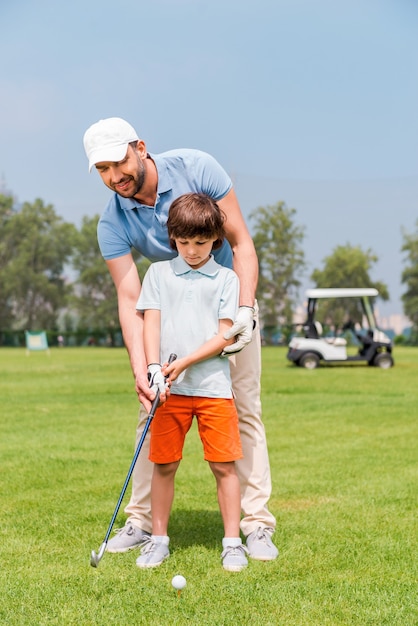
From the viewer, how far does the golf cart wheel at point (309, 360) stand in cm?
1700

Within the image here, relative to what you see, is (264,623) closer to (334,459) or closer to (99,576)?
(99,576)

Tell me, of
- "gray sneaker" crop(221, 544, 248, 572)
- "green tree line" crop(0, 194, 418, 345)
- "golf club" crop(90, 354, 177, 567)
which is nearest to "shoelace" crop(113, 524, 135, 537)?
"golf club" crop(90, 354, 177, 567)

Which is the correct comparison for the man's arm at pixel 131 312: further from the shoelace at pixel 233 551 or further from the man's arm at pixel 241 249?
the shoelace at pixel 233 551

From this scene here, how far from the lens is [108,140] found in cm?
285

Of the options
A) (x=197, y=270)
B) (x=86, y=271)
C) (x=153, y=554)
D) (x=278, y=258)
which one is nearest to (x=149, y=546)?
(x=153, y=554)

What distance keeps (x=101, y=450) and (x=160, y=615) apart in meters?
3.39

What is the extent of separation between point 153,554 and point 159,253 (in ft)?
3.62

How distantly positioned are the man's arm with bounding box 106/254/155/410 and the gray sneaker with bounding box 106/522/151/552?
556 millimetres

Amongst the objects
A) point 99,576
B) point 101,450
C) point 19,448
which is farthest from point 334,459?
point 99,576

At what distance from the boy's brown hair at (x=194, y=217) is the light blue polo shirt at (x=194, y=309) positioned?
0.16 meters

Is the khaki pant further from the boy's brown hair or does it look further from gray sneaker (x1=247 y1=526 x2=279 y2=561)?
the boy's brown hair

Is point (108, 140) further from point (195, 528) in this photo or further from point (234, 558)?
point (195, 528)

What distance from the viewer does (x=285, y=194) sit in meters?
51.2

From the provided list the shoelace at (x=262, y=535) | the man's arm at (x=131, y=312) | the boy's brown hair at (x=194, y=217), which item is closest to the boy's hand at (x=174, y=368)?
the man's arm at (x=131, y=312)
